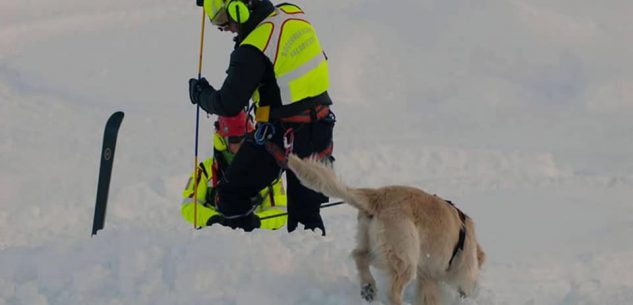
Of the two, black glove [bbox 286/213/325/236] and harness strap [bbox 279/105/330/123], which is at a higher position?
harness strap [bbox 279/105/330/123]

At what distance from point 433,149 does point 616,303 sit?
550 cm

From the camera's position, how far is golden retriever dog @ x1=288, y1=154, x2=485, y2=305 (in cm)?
425

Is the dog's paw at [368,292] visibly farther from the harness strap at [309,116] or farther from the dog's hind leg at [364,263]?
the harness strap at [309,116]

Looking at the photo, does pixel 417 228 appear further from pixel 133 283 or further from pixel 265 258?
pixel 133 283

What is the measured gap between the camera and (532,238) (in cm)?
834

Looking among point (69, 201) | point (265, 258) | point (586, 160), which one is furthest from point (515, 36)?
point (265, 258)

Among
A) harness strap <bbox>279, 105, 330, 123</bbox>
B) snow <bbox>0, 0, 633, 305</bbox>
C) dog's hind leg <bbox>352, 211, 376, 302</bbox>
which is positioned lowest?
snow <bbox>0, 0, 633, 305</bbox>

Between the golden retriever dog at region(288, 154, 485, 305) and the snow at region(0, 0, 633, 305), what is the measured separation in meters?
0.21

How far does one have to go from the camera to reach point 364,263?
4.47 metres

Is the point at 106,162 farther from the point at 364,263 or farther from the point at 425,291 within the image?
the point at 425,291

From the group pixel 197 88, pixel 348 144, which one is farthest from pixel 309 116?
pixel 348 144

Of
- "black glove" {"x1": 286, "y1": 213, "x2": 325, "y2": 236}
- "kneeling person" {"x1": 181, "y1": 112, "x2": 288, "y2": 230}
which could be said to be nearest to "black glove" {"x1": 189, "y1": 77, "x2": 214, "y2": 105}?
"kneeling person" {"x1": 181, "y1": 112, "x2": 288, "y2": 230}

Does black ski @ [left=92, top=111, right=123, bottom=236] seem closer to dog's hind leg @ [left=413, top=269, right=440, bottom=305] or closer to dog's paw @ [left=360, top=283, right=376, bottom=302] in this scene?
dog's paw @ [left=360, top=283, right=376, bottom=302]

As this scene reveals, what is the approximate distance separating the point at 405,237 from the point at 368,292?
40cm
